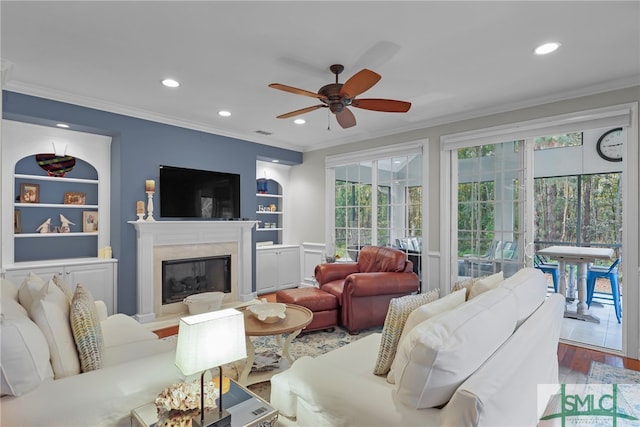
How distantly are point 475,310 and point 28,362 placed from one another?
1.85 meters

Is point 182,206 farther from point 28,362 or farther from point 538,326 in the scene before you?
point 538,326

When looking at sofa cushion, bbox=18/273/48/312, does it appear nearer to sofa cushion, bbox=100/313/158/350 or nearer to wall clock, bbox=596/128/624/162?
sofa cushion, bbox=100/313/158/350

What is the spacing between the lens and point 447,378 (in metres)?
1.21

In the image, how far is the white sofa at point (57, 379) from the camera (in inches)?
51.7

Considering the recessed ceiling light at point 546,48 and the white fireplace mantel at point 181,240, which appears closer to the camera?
the recessed ceiling light at point 546,48

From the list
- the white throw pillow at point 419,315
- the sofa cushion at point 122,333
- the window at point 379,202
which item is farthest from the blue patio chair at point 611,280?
the sofa cushion at point 122,333

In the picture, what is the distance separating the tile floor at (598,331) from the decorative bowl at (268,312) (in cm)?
310

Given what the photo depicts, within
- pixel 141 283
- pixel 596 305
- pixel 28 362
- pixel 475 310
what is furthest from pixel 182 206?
pixel 596 305

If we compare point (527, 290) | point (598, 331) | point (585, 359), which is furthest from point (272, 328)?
point (598, 331)

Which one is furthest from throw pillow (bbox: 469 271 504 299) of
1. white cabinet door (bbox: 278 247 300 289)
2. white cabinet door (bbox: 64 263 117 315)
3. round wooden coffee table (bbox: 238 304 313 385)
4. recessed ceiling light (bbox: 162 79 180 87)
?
white cabinet door (bbox: 278 247 300 289)

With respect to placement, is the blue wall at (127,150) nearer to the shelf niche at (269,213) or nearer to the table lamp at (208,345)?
the shelf niche at (269,213)

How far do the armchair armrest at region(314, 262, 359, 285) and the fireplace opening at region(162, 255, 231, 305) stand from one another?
145cm

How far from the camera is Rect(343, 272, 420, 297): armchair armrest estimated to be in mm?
3564

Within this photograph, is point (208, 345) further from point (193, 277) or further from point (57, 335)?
point (193, 277)
